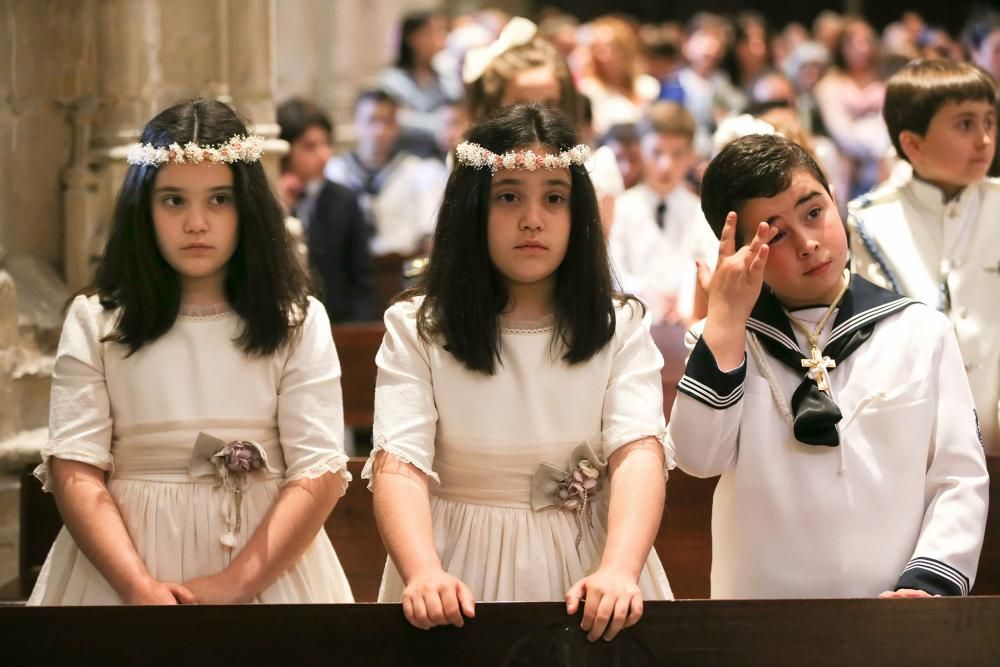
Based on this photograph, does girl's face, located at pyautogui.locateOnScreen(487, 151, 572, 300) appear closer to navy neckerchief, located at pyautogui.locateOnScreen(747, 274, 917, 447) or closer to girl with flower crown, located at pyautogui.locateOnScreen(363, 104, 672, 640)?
girl with flower crown, located at pyautogui.locateOnScreen(363, 104, 672, 640)

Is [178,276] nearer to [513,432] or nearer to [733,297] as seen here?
[513,432]

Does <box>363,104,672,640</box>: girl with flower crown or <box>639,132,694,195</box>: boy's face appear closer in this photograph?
<box>363,104,672,640</box>: girl with flower crown

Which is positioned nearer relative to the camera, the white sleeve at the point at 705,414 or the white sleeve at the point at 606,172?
the white sleeve at the point at 705,414

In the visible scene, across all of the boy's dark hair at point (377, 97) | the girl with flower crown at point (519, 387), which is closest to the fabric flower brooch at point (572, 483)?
the girl with flower crown at point (519, 387)

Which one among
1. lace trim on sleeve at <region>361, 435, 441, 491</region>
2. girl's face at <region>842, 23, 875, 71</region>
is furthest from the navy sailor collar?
girl's face at <region>842, 23, 875, 71</region>

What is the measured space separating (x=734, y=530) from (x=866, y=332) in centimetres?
48

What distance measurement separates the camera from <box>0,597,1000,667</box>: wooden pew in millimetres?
2744

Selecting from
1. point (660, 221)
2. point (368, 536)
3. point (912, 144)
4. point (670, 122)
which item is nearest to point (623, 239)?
point (660, 221)

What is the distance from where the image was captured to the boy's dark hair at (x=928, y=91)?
4.26 meters

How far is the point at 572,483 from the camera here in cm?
309

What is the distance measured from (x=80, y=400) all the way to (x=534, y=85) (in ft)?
6.24

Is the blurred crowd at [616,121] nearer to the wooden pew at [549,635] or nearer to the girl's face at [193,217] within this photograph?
the girl's face at [193,217]

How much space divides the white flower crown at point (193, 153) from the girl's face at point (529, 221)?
Answer: 56 cm

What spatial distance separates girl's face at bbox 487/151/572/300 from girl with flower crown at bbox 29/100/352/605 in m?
0.49
